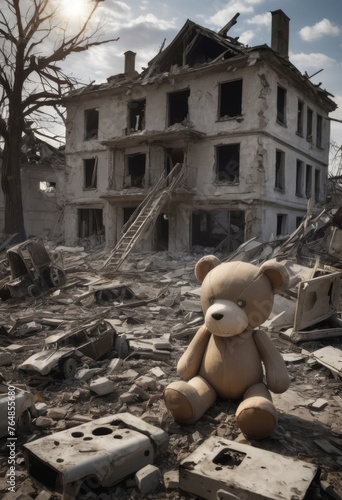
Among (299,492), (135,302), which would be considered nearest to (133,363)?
(299,492)

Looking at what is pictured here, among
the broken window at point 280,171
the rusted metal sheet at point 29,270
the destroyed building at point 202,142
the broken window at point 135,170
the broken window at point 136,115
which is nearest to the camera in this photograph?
the rusted metal sheet at point 29,270

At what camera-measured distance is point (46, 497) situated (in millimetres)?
2342

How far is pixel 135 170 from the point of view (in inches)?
830

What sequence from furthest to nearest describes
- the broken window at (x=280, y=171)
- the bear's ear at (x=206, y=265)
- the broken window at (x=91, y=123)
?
the broken window at (x=91, y=123), the broken window at (x=280, y=171), the bear's ear at (x=206, y=265)

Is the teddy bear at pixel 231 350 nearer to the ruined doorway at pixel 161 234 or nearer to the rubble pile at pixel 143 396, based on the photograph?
the rubble pile at pixel 143 396

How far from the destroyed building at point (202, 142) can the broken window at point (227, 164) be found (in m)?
0.09

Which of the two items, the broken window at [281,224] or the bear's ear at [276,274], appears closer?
the bear's ear at [276,274]

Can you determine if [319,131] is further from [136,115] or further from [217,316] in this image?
[217,316]

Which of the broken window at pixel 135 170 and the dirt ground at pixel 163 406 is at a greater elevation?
the broken window at pixel 135 170

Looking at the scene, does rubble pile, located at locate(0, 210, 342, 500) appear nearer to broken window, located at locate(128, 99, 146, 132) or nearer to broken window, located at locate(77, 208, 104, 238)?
broken window, located at locate(77, 208, 104, 238)

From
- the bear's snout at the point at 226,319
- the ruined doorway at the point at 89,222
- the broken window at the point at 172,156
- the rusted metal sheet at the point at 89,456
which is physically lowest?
the rusted metal sheet at the point at 89,456

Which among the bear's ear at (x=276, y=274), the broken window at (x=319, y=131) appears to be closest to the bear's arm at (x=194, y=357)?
the bear's ear at (x=276, y=274)

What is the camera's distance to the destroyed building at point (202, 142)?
16.0 m

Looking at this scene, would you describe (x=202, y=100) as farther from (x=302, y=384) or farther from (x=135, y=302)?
(x=302, y=384)
